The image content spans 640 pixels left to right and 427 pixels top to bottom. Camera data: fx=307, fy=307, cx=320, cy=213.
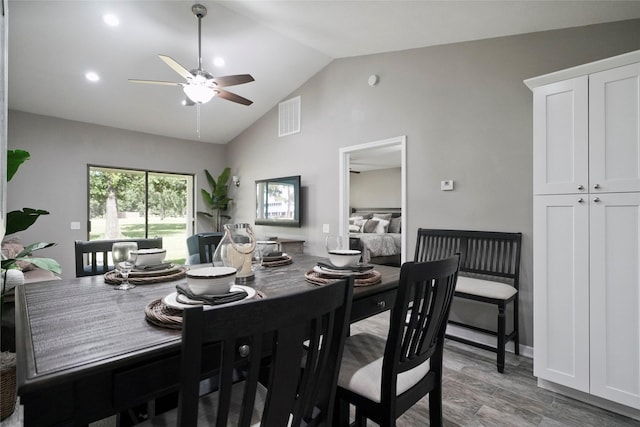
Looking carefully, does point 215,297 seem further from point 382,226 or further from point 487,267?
point 382,226

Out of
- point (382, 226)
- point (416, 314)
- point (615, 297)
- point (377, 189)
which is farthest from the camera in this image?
point (377, 189)

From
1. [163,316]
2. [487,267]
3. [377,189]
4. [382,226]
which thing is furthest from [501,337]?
[377,189]

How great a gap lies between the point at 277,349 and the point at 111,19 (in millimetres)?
3817

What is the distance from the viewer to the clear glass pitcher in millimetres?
1419

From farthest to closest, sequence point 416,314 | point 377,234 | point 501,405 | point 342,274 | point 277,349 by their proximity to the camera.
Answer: point 377,234
point 501,405
point 342,274
point 416,314
point 277,349

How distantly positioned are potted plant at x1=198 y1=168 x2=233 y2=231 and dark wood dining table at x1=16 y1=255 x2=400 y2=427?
16.1ft

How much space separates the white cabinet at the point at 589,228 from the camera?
5.84 feet

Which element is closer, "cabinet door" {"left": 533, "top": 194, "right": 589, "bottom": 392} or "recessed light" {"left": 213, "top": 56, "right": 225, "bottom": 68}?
"cabinet door" {"left": 533, "top": 194, "right": 589, "bottom": 392}

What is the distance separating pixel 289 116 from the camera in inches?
193

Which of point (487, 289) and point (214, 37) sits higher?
point (214, 37)

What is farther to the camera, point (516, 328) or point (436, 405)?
point (516, 328)

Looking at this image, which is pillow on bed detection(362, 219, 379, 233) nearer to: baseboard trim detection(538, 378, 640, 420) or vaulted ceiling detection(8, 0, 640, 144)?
vaulted ceiling detection(8, 0, 640, 144)

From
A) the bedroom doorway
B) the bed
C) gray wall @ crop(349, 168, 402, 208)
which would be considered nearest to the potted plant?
the bed

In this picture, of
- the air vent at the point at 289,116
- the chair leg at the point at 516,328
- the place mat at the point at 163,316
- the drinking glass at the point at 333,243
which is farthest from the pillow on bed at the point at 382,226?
the place mat at the point at 163,316
